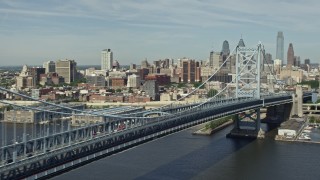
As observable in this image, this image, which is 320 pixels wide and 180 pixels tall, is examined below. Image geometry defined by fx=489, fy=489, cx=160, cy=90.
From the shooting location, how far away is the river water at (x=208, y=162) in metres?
9.66

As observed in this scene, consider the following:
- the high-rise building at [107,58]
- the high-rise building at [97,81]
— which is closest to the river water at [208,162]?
the high-rise building at [97,81]

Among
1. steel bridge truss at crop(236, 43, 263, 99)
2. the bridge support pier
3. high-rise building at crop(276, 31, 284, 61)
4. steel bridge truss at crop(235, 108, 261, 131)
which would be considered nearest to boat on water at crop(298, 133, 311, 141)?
the bridge support pier

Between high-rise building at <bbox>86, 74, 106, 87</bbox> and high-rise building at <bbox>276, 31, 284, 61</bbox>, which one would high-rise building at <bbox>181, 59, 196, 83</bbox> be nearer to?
high-rise building at <bbox>86, 74, 106, 87</bbox>

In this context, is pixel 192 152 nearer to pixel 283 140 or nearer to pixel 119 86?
pixel 283 140

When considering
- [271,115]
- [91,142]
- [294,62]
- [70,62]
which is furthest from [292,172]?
[294,62]

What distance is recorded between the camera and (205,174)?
9852 millimetres

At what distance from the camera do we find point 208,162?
10.9 m

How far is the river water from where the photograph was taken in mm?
9664

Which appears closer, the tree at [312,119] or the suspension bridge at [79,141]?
the suspension bridge at [79,141]

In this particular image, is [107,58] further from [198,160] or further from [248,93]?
[198,160]

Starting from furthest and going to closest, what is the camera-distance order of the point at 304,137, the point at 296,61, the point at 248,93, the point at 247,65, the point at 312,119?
the point at 296,61
the point at 312,119
the point at 247,65
the point at 248,93
the point at 304,137

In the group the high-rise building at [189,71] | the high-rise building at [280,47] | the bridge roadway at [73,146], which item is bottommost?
the bridge roadway at [73,146]

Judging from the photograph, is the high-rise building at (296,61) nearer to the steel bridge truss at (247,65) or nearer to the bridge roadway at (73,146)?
the steel bridge truss at (247,65)

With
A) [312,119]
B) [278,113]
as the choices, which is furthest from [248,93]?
[312,119]
